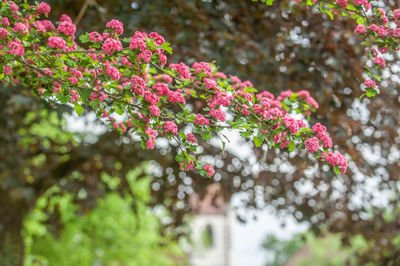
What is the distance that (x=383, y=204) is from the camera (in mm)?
8125

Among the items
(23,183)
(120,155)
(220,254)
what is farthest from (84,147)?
(220,254)

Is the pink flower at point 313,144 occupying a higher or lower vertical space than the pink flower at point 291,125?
lower

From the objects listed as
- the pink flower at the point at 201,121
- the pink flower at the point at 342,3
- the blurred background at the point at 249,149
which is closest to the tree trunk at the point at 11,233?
the blurred background at the point at 249,149

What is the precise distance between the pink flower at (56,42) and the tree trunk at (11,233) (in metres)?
6.55

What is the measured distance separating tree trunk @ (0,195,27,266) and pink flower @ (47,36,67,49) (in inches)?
258

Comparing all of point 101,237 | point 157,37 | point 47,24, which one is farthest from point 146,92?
point 101,237

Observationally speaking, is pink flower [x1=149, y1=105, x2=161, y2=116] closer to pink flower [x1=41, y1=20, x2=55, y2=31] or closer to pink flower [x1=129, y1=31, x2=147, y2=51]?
pink flower [x1=129, y1=31, x2=147, y2=51]

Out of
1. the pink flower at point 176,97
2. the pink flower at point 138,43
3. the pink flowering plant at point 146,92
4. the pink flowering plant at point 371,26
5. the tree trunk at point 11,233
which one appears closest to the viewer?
the pink flower at point 138,43

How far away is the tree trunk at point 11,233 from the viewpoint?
26.7ft

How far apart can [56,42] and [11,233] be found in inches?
266

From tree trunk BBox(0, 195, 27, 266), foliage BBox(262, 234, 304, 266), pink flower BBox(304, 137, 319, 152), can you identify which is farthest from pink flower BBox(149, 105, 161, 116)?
foliage BBox(262, 234, 304, 266)

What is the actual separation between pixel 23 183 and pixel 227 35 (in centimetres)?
421

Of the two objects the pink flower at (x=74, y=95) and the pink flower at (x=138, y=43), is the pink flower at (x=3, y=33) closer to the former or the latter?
the pink flower at (x=74, y=95)

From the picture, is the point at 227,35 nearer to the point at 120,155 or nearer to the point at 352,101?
the point at 352,101
